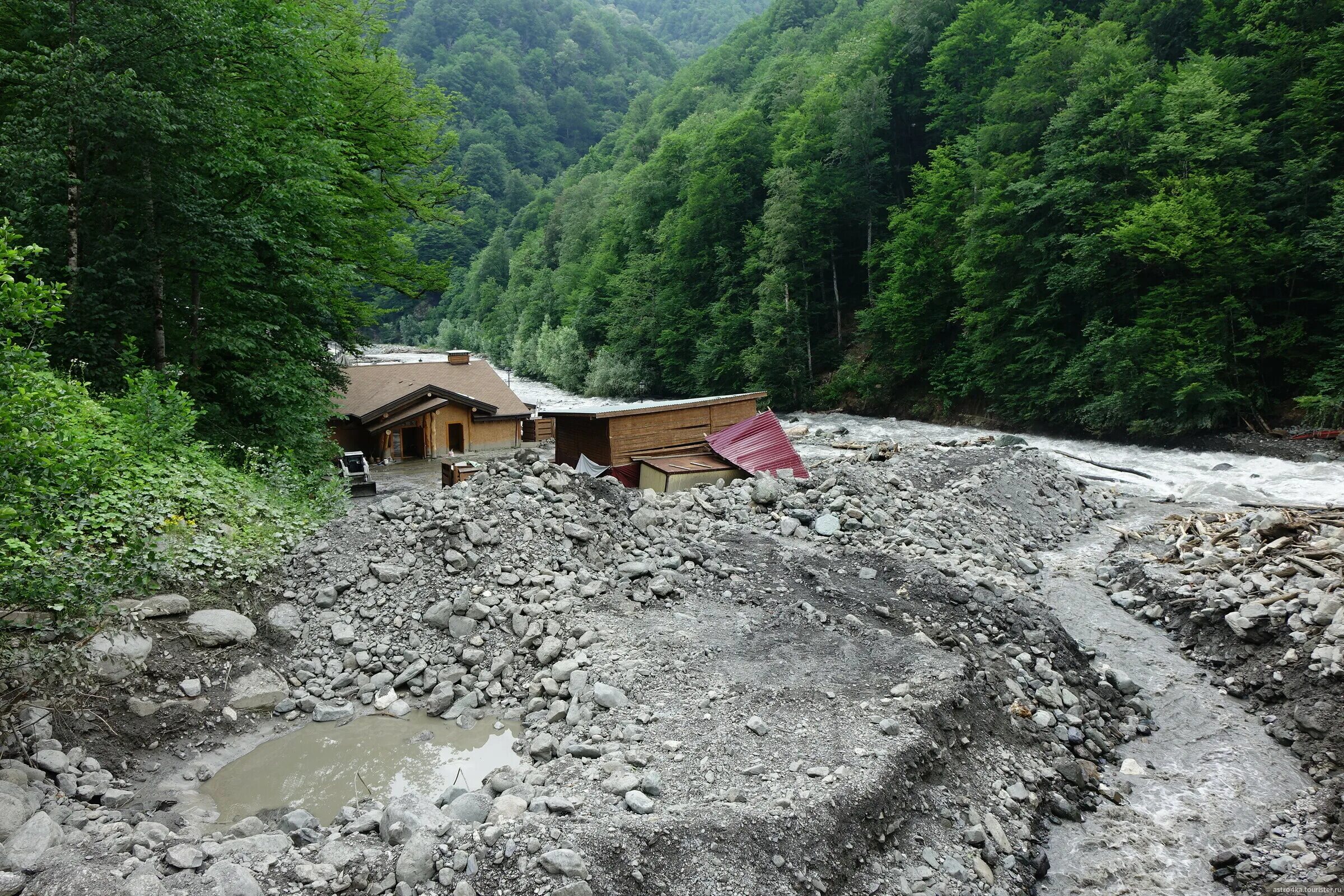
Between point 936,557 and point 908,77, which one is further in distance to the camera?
point 908,77

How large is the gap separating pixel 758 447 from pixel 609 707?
1055 cm

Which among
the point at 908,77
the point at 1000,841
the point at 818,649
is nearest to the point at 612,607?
the point at 818,649

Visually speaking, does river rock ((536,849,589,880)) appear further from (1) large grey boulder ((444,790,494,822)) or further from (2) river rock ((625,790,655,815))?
(1) large grey boulder ((444,790,494,822))

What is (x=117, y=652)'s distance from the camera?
7.14 metres

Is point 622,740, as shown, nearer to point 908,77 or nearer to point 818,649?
point 818,649

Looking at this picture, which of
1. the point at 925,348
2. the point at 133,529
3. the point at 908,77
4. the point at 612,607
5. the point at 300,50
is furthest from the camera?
the point at 908,77

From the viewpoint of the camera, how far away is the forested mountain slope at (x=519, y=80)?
115875 millimetres

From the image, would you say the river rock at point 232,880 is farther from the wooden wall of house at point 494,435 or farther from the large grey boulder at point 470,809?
the wooden wall of house at point 494,435

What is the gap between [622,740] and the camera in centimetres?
656

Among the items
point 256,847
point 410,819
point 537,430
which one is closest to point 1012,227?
point 537,430

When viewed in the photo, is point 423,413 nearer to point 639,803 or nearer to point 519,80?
point 639,803

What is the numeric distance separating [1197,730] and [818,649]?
13.4ft

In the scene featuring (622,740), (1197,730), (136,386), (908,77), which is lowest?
(1197,730)

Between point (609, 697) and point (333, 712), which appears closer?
point (609, 697)
